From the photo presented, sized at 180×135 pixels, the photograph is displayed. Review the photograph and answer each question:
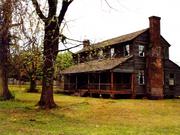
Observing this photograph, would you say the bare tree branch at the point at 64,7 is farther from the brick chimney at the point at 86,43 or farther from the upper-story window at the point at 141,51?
the upper-story window at the point at 141,51

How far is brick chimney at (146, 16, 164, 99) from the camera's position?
46.9m

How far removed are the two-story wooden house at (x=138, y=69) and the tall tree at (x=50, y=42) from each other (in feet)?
56.7

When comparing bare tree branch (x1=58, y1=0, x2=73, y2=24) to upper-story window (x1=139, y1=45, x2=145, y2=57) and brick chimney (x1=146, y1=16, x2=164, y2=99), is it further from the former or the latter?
brick chimney (x1=146, y1=16, x2=164, y2=99)

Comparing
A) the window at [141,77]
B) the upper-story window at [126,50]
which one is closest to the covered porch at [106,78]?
the upper-story window at [126,50]

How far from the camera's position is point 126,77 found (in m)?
48.1

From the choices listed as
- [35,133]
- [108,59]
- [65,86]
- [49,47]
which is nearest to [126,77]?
[108,59]

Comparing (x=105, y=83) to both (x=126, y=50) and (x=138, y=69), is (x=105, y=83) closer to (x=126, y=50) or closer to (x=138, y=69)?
(x=138, y=69)

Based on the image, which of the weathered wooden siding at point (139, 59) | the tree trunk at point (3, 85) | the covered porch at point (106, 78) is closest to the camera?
the tree trunk at point (3, 85)

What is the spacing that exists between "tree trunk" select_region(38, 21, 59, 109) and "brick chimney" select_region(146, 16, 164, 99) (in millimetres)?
22718

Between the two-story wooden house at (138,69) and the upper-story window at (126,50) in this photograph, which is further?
the upper-story window at (126,50)

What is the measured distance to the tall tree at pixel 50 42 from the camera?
23694mm

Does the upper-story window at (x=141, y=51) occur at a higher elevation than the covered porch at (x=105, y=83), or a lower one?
higher

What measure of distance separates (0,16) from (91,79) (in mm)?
27828

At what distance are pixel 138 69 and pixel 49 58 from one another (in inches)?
915
